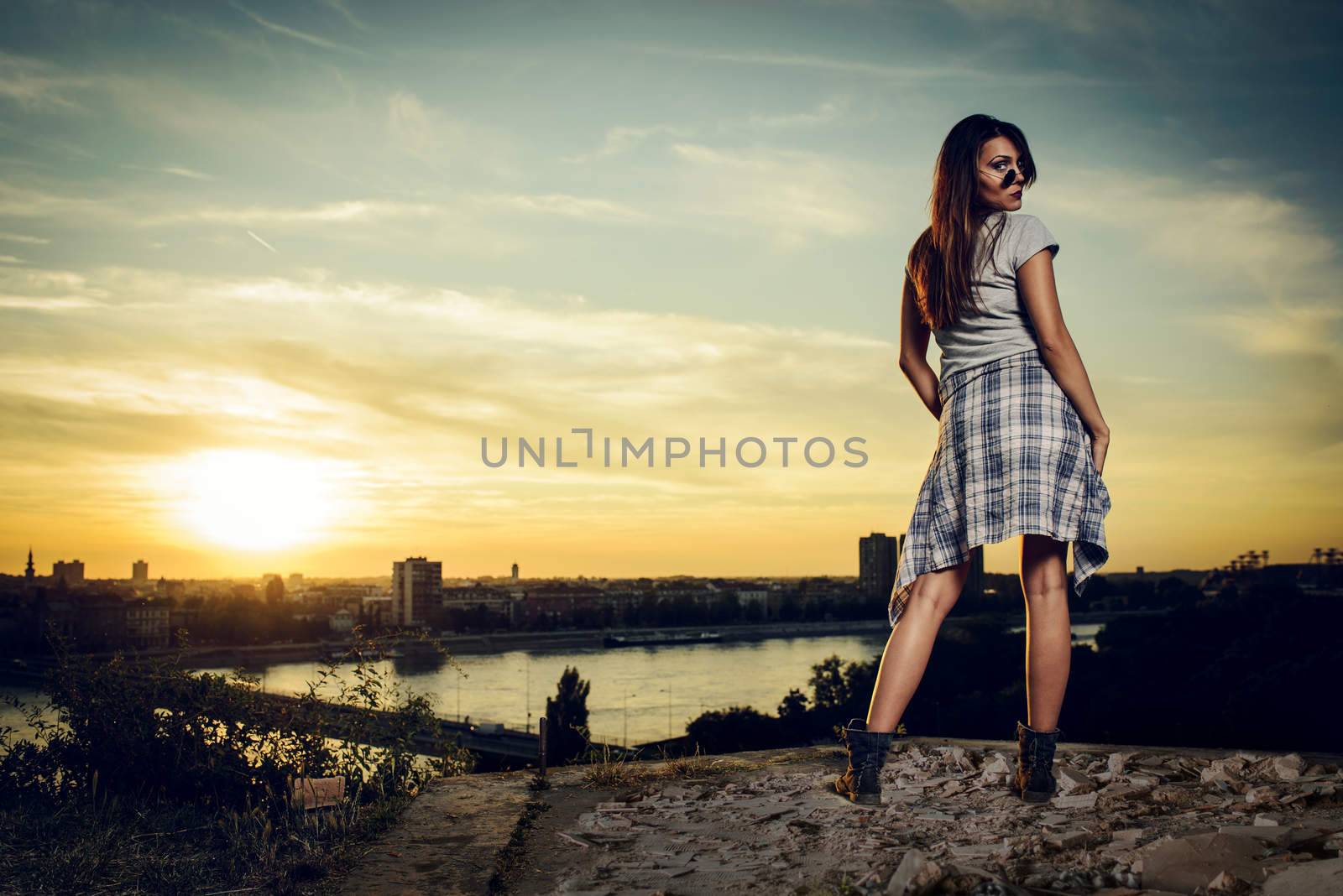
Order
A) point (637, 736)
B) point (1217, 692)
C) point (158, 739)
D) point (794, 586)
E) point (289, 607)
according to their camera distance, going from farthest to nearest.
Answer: point (794, 586)
point (289, 607)
point (637, 736)
point (1217, 692)
point (158, 739)

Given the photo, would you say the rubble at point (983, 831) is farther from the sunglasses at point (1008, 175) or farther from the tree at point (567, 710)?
the tree at point (567, 710)

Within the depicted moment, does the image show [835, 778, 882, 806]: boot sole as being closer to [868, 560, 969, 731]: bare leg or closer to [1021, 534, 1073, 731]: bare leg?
[868, 560, 969, 731]: bare leg

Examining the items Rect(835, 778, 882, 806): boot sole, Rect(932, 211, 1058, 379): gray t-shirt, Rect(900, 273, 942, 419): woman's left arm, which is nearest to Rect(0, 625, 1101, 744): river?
Rect(900, 273, 942, 419): woman's left arm

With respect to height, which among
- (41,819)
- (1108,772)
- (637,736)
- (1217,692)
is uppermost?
(1108,772)

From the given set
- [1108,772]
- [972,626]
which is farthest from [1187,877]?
[972,626]

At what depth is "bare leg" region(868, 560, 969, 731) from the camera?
2.15 meters

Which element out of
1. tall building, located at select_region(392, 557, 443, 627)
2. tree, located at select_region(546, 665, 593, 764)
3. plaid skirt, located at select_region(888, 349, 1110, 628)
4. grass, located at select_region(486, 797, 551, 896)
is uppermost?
plaid skirt, located at select_region(888, 349, 1110, 628)

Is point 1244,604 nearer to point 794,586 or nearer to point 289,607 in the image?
point 289,607

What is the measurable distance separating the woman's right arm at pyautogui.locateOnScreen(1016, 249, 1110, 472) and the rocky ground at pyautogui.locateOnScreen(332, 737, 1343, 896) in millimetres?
769

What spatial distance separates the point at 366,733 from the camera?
388 centimetres

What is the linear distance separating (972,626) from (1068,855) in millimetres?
44263

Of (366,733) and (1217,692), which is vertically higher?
(366,733)

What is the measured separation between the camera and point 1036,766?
6.93 feet

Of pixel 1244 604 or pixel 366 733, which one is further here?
pixel 1244 604
